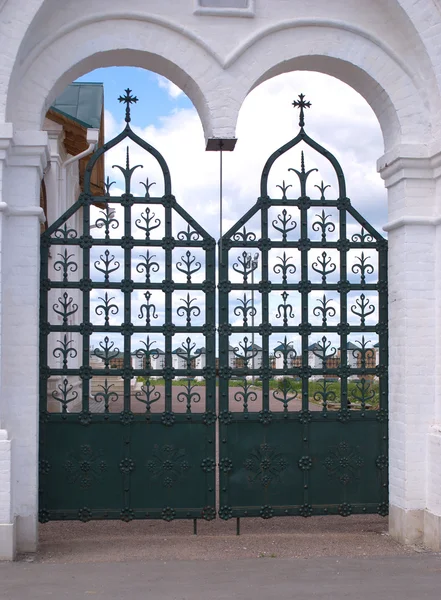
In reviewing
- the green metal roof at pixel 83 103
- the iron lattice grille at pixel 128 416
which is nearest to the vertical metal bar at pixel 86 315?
the iron lattice grille at pixel 128 416

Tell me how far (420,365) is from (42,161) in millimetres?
3616

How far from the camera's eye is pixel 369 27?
22.3 ft

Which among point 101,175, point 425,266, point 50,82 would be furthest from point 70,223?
point 425,266

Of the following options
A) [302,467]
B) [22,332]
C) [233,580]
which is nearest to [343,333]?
[302,467]

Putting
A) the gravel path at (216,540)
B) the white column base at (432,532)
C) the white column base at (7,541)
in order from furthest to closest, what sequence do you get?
1. the white column base at (432,532)
2. the gravel path at (216,540)
3. the white column base at (7,541)

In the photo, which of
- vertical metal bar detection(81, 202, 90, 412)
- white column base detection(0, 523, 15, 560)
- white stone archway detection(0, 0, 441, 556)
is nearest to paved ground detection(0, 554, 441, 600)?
white column base detection(0, 523, 15, 560)

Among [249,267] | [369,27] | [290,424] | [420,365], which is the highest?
[369,27]

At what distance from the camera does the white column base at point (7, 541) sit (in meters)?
5.89

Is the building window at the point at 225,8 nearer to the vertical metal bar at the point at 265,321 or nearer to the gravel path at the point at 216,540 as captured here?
the vertical metal bar at the point at 265,321

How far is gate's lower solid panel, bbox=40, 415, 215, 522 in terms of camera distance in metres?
6.61

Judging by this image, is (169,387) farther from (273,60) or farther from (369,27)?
(369,27)

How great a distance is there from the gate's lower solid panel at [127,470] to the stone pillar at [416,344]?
165 cm

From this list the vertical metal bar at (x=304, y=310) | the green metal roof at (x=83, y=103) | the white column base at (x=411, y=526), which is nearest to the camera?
the white column base at (x=411, y=526)

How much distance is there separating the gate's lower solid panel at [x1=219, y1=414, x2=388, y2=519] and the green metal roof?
7.97 metres
